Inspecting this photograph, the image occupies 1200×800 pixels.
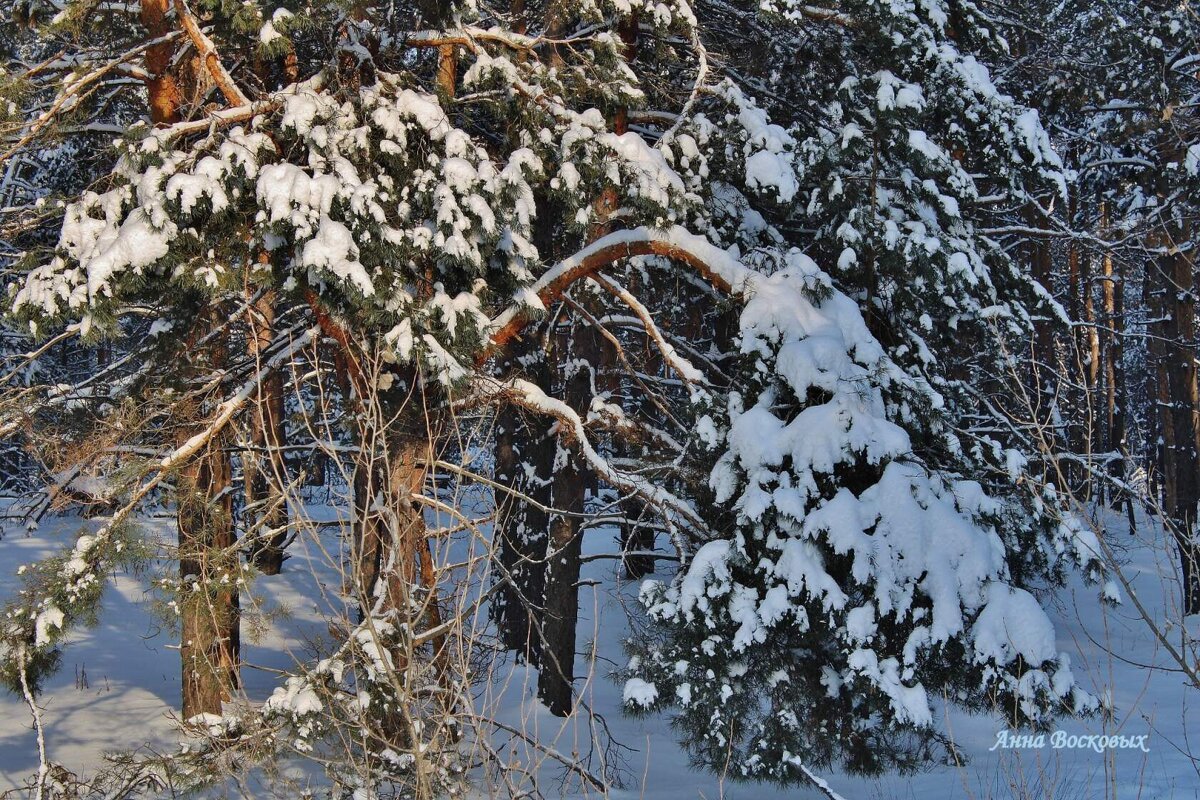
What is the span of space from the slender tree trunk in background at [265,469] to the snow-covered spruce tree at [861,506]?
3060 mm

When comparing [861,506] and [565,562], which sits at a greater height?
[861,506]

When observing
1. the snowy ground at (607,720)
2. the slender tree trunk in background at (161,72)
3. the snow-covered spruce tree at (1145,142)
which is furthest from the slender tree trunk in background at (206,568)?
the snow-covered spruce tree at (1145,142)

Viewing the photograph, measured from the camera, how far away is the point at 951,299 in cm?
880

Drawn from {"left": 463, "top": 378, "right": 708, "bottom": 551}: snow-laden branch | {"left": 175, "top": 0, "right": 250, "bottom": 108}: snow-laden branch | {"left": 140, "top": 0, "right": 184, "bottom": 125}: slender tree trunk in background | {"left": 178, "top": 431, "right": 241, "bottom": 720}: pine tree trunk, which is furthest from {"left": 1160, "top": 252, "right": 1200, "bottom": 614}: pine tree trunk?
{"left": 140, "top": 0, "right": 184, "bottom": 125}: slender tree trunk in background

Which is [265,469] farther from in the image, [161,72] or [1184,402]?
[1184,402]

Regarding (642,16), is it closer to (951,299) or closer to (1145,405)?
(951,299)

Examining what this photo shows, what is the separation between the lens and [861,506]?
23.4ft

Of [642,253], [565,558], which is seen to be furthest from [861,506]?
[565,558]

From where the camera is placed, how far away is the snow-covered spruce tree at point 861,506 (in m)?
6.93

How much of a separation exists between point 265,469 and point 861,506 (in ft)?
22.0

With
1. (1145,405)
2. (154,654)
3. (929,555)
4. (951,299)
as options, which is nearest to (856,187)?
(951,299)

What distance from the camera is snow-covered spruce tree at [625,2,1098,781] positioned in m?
6.93

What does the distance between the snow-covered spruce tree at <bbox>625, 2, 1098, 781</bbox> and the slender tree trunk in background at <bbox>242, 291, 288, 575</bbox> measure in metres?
3.06

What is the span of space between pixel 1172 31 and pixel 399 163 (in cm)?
1117
